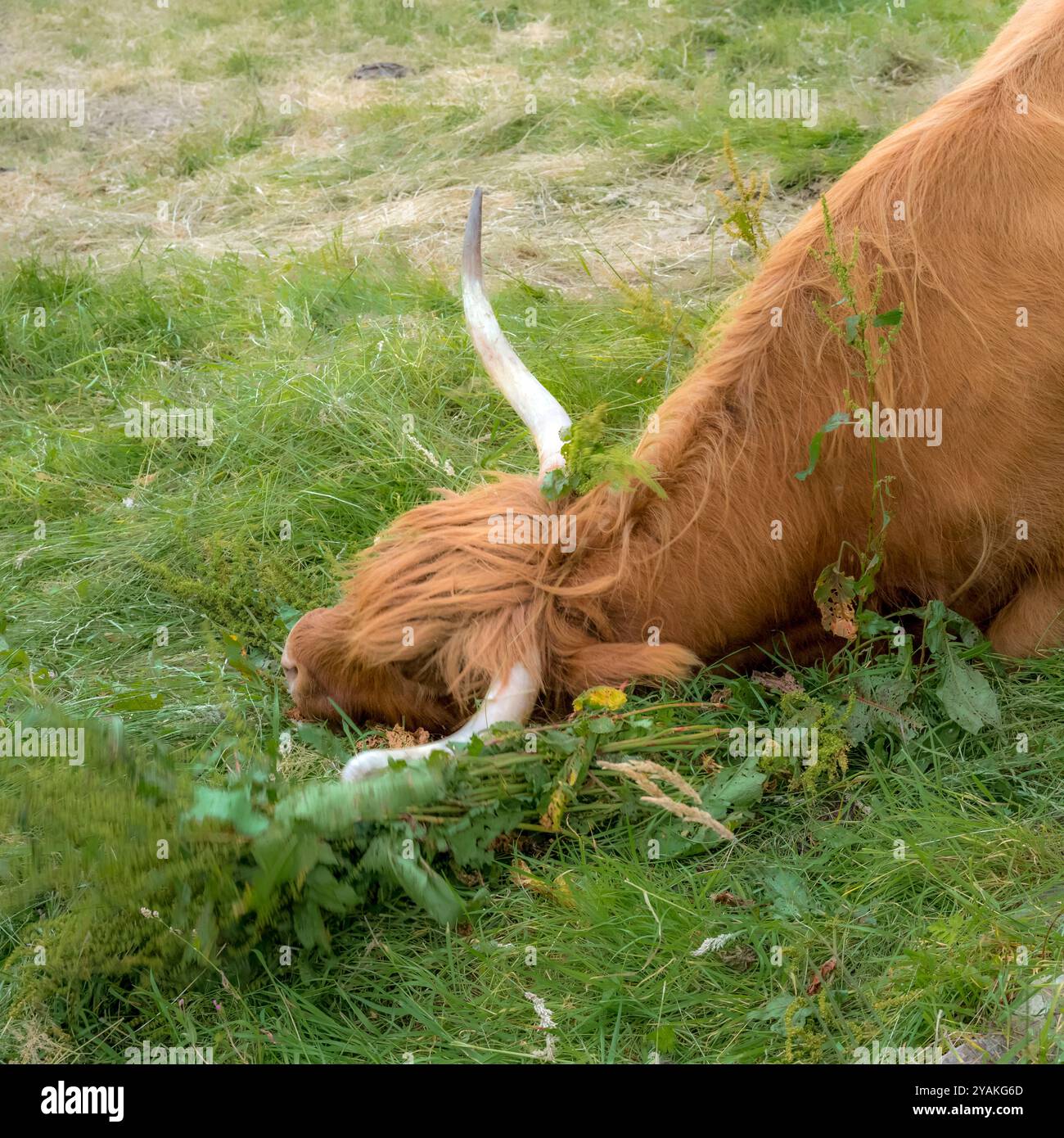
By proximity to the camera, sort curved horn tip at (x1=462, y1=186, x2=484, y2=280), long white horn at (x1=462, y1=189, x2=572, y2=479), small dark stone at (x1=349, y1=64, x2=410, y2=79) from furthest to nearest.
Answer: small dark stone at (x1=349, y1=64, x2=410, y2=79) → curved horn tip at (x1=462, y1=186, x2=484, y2=280) → long white horn at (x1=462, y1=189, x2=572, y2=479)

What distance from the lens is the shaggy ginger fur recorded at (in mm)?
3014

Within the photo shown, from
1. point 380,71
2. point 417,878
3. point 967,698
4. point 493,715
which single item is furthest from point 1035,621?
point 380,71

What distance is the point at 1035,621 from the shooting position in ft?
11.0

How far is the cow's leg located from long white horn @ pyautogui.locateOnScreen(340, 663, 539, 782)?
142cm

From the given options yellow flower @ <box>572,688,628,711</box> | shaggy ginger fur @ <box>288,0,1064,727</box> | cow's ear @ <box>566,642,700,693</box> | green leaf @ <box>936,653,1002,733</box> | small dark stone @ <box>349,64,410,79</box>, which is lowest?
green leaf @ <box>936,653,1002,733</box>

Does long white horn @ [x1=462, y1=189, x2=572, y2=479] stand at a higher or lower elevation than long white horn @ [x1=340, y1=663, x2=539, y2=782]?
higher

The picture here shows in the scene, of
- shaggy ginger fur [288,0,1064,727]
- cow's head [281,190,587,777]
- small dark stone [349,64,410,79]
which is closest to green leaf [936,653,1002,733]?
shaggy ginger fur [288,0,1064,727]

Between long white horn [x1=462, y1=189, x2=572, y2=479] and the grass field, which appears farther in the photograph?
A: long white horn [x1=462, y1=189, x2=572, y2=479]

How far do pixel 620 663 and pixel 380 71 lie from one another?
764 cm

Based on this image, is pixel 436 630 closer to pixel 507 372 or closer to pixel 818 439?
pixel 507 372

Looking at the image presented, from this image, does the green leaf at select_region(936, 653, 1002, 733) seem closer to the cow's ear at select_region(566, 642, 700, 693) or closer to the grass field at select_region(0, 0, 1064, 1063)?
the grass field at select_region(0, 0, 1064, 1063)

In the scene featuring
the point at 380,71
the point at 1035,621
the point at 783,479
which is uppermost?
the point at 380,71

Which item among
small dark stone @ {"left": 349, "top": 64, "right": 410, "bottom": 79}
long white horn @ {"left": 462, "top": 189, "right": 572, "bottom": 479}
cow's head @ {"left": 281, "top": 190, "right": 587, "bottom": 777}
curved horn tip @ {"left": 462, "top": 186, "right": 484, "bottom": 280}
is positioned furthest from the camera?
small dark stone @ {"left": 349, "top": 64, "right": 410, "bottom": 79}

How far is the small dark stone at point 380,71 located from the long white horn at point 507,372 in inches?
242
